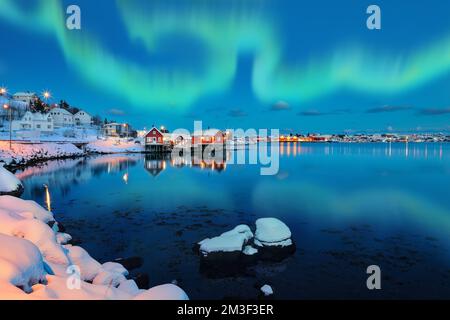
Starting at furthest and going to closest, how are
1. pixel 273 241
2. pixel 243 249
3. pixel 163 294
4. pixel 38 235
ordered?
pixel 273 241
pixel 243 249
pixel 38 235
pixel 163 294

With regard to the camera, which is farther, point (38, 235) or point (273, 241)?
point (273, 241)

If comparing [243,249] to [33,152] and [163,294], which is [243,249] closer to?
[163,294]

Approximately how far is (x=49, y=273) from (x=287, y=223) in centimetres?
1579

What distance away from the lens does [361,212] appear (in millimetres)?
24359

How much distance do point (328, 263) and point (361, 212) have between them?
12.2 metres

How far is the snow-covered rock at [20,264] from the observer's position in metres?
6.36

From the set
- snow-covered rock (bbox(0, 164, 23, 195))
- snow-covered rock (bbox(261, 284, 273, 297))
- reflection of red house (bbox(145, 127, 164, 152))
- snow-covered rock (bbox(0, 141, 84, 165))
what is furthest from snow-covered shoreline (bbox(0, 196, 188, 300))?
reflection of red house (bbox(145, 127, 164, 152))

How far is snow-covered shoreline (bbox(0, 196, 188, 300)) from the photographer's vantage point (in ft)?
21.3

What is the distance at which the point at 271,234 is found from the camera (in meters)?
14.3

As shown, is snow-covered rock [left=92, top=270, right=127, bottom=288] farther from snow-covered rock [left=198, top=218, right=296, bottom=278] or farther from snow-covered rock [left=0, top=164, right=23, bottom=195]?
snow-covered rock [left=0, top=164, right=23, bottom=195]

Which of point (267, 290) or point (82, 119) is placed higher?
point (82, 119)

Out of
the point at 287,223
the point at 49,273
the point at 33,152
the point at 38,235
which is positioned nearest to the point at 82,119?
the point at 33,152

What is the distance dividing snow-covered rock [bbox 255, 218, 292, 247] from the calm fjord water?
99 centimetres
